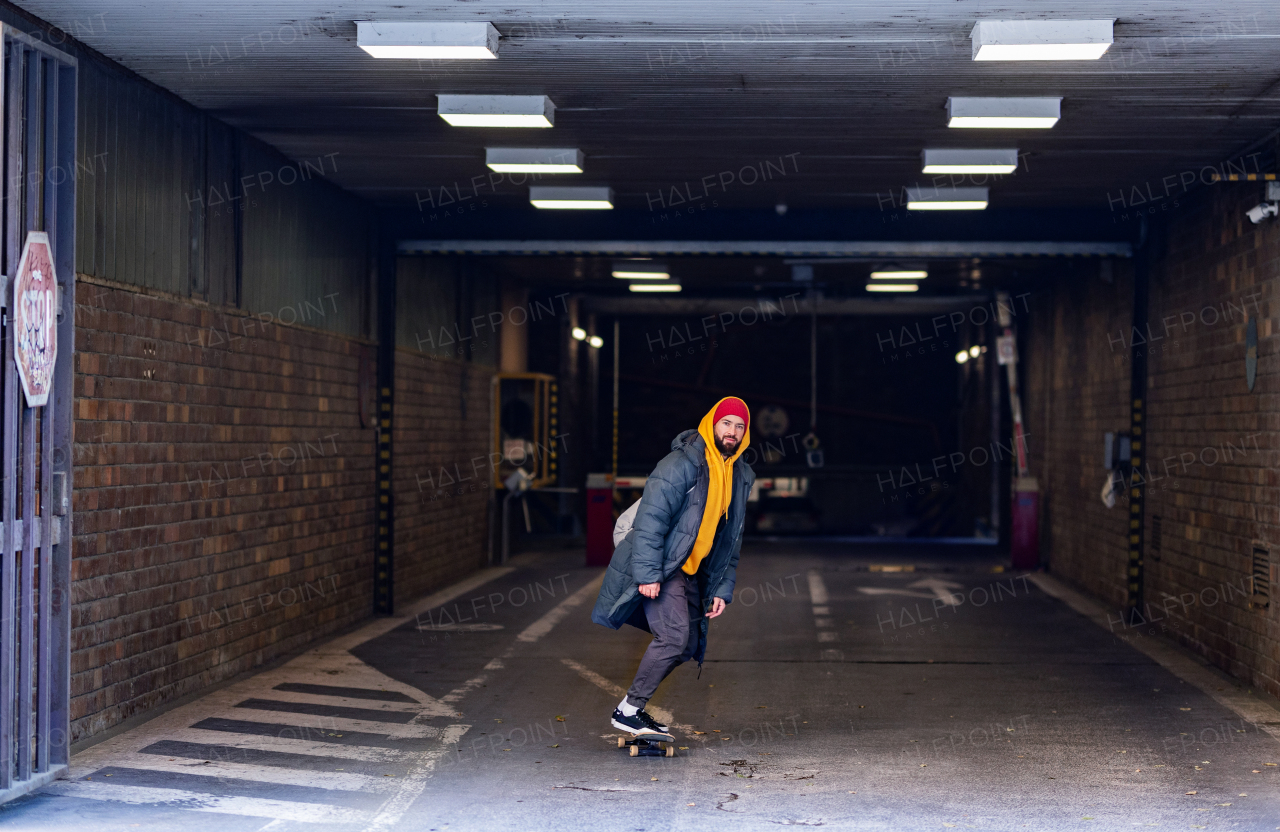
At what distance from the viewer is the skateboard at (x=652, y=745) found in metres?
7.00

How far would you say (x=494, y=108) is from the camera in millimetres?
8477

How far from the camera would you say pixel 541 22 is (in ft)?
22.5

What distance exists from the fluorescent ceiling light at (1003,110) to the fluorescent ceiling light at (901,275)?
9.25m

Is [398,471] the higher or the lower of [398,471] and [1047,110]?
the lower

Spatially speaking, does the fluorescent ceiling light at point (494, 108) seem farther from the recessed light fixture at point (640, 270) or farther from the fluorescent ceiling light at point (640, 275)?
the fluorescent ceiling light at point (640, 275)

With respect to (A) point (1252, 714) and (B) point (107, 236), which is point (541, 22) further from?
(A) point (1252, 714)

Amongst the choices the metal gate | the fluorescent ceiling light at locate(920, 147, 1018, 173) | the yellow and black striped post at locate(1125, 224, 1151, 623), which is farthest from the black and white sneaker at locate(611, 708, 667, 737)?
the yellow and black striped post at locate(1125, 224, 1151, 623)

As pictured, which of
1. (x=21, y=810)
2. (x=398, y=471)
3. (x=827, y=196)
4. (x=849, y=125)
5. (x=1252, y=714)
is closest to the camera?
(x=21, y=810)

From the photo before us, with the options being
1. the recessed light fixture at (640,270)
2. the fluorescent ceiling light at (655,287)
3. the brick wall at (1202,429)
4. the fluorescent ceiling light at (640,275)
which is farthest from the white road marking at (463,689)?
the fluorescent ceiling light at (655,287)

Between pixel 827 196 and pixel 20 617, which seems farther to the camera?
pixel 827 196

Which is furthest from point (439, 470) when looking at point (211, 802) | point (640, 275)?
point (211, 802)

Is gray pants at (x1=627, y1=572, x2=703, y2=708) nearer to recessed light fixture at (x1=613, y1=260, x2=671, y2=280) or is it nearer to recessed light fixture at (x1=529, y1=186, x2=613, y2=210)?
recessed light fixture at (x1=529, y1=186, x2=613, y2=210)

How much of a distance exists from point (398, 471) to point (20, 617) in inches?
283

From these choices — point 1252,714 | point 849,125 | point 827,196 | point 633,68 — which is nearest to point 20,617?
point 633,68
